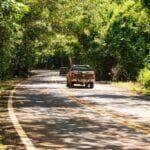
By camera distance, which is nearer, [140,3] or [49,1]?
[140,3]

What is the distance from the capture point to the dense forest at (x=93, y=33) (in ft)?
109

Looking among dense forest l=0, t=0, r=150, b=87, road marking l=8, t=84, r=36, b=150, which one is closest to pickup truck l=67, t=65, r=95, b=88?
dense forest l=0, t=0, r=150, b=87

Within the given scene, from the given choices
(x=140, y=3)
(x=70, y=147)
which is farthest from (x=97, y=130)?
(x=140, y=3)

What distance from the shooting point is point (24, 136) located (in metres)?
12.5

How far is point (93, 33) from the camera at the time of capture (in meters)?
63.8

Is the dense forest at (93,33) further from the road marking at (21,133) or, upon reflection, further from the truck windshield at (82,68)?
the road marking at (21,133)

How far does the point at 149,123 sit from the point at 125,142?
3949 millimetres

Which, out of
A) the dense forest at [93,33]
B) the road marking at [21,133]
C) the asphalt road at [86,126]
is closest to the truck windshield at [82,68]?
the dense forest at [93,33]

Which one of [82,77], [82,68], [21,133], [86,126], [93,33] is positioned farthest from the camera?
[93,33]

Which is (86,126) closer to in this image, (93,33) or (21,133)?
(21,133)

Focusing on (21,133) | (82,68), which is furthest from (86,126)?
(82,68)

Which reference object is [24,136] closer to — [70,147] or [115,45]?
[70,147]

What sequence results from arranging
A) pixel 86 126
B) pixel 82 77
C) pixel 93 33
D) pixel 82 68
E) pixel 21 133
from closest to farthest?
pixel 21 133
pixel 86 126
pixel 82 77
pixel 82 68
pixel 93 33

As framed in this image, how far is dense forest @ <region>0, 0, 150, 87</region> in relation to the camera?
33188mm
